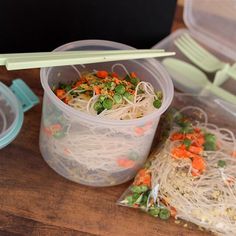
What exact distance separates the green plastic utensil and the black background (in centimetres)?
8

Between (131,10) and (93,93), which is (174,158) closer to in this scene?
(93,93)

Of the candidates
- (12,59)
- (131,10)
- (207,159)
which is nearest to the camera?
(12,59)

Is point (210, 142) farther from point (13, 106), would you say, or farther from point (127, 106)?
Answer: point (13, 106)

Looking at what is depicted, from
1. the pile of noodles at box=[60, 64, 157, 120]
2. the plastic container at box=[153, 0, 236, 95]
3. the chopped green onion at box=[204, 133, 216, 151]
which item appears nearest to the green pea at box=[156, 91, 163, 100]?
the pile of noodles at box=[60, 64, 157, 120]

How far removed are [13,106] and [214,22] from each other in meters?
0.46

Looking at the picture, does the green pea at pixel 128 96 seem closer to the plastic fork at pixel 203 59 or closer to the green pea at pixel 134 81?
the green pea at pixel 134 81

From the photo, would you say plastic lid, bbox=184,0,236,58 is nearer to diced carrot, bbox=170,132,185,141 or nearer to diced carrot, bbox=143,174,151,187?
diced carrot, bbox=170,132,185,141

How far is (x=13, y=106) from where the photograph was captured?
2.56 feet

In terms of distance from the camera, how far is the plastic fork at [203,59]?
36.7 inches

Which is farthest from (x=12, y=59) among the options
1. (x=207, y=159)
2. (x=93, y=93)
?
(x=207, y=159)

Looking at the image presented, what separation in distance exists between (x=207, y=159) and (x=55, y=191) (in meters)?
0.24

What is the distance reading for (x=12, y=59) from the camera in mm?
643

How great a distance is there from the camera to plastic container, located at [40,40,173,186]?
0.67m

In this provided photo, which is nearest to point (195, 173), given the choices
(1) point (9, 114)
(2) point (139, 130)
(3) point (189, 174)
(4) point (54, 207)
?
(3) point (189, 174)
